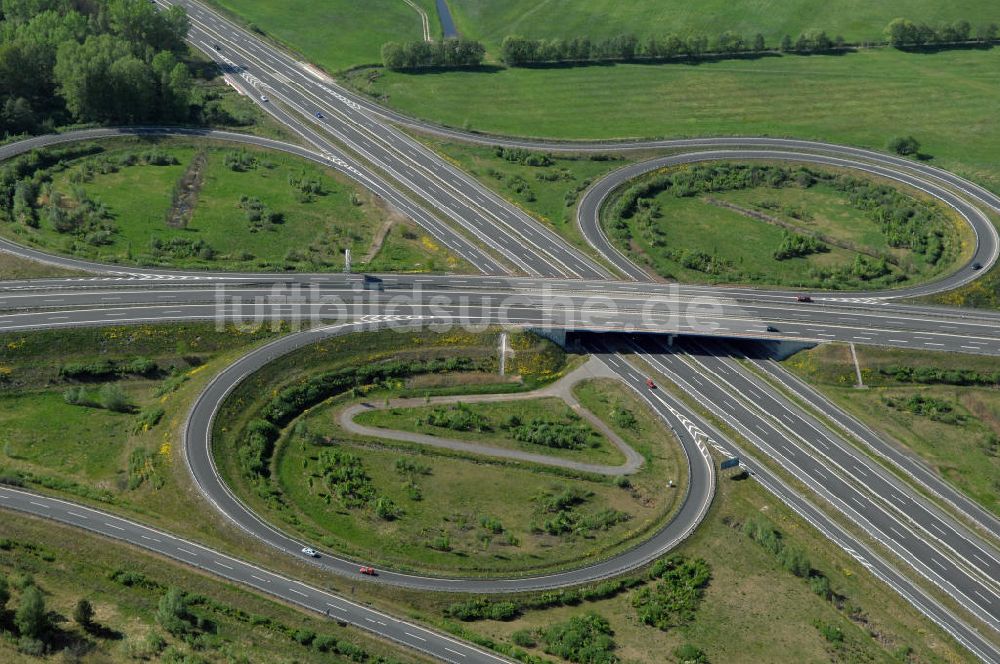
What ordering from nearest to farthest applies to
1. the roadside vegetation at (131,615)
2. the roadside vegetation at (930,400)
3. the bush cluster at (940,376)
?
the roadside vegetation at (131,615), the roadside vegetation at (930,400), the bush cluster at (940,376)

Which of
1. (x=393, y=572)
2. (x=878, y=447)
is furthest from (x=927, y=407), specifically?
(x=393, y=572)

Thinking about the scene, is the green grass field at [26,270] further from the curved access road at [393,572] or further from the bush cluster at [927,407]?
the bush cluster at [927,407]

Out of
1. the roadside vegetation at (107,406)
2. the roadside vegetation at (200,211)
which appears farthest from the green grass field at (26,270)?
the roadside vegetation at (107,406)

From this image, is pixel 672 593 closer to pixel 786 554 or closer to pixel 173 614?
pixel 786 554

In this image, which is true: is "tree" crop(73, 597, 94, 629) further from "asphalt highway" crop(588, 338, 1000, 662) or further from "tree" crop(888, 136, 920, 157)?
"tree" crop(888, 136, 920, 157)

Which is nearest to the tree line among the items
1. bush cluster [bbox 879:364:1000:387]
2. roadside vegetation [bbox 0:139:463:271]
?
roadside vegetation [bbox 0:139:463:271]

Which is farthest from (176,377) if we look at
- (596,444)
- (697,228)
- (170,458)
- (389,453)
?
(697,228)

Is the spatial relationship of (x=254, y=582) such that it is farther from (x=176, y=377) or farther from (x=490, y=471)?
(x=176, y=377)
